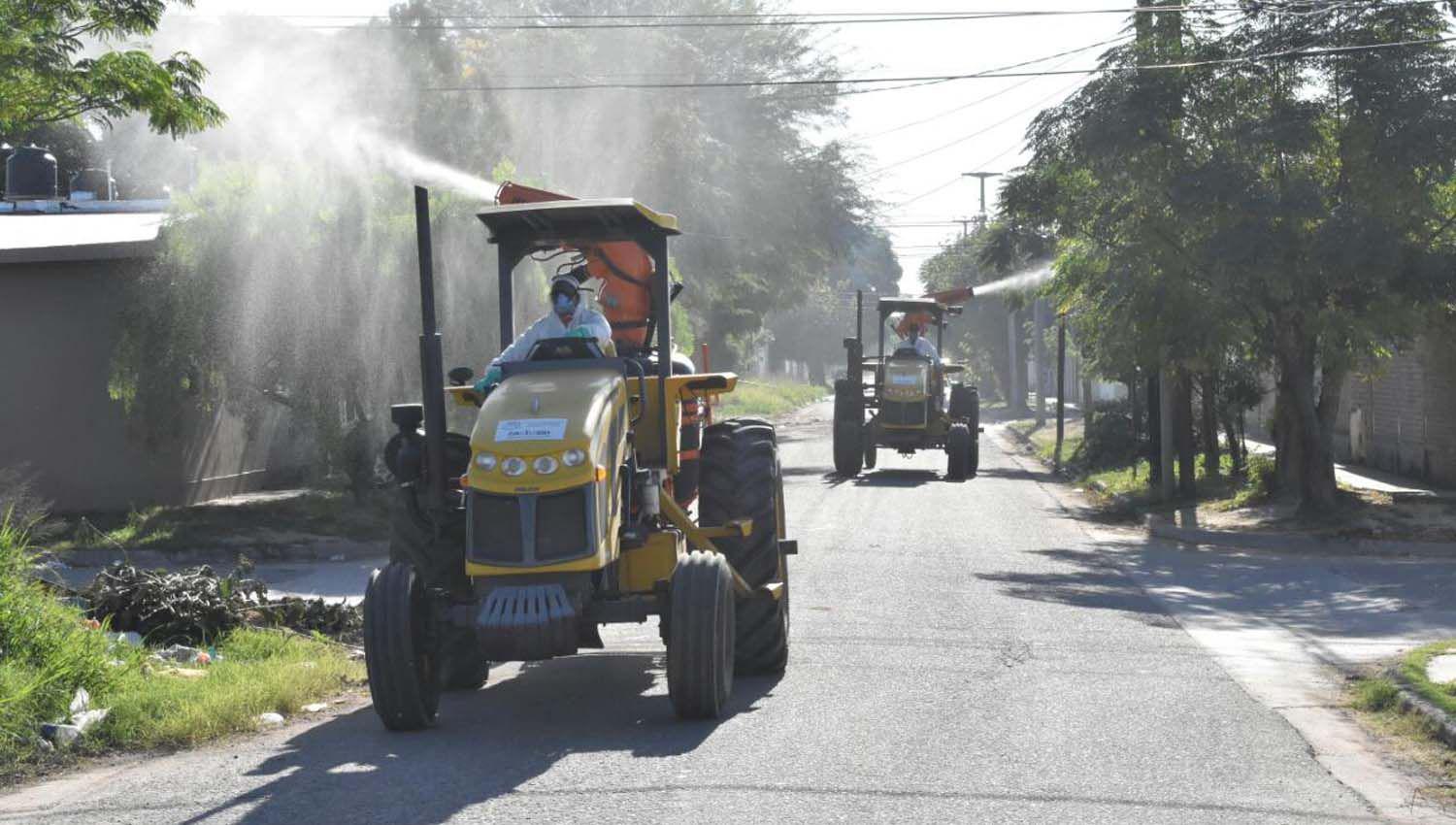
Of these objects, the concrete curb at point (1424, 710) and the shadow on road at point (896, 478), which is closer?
the concrete curb at point (1424, 710)

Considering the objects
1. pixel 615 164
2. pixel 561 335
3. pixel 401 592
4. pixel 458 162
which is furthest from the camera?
pixel 615 164

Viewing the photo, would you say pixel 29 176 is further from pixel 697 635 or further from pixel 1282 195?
pixel 697 635

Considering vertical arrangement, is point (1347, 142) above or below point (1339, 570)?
above

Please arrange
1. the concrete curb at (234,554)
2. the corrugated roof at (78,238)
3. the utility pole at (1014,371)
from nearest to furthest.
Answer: the concrete curb at (234,554), the corrugated roof at (78,238), the utility pole at (1014,371)

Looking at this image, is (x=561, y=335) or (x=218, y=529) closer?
(x=561, y=335)

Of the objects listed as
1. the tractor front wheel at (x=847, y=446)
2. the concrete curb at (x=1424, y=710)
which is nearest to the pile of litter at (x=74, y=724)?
the concrete curb at (x=1424, y=710)

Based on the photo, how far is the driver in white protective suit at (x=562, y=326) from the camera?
31.6 ft

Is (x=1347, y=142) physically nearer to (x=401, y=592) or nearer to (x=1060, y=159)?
(x=1060, y=159)

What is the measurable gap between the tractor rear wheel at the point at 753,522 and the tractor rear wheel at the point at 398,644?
6.99 ft

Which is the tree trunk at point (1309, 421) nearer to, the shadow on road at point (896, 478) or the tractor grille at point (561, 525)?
the shadow on road at point (896, 478)

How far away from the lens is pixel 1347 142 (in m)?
19.3

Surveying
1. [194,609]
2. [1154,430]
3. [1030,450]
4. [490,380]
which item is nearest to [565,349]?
[490,380]

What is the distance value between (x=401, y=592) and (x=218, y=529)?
38.0ft

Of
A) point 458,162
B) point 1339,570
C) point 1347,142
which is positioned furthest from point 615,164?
point 1339,570
